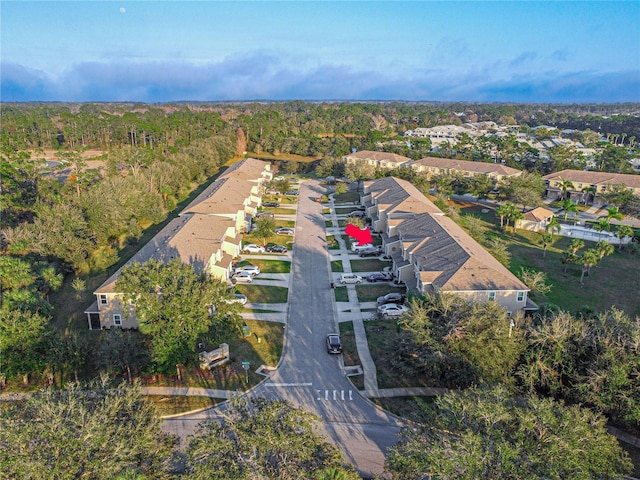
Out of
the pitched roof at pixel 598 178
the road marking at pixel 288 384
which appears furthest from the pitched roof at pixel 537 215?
the road marking at pixel 288 384

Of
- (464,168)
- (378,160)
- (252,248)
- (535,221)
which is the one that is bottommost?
(252,248)

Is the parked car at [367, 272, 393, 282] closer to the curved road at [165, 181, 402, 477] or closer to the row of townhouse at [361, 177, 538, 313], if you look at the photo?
the row of townhouse at [361, 177, 538, 313]

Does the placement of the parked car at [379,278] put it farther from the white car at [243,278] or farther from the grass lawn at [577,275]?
the grass lawn at [577,275]

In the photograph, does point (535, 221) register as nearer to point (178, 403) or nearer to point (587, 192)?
point (587, 192)

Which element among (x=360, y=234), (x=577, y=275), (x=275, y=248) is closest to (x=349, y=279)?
(x=275, y=248)

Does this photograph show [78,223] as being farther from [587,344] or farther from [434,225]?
[587,344]

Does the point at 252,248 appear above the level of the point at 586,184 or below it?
below

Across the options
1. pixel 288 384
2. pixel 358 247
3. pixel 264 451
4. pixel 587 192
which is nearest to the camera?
pixel 264 451
